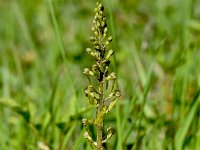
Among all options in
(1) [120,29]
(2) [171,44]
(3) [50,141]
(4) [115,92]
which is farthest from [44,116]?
(1) [120,29]

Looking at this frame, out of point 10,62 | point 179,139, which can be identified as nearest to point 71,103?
point 179,139

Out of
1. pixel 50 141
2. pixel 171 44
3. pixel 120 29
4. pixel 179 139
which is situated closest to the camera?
pixel 179 139

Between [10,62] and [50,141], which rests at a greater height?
[10,62]

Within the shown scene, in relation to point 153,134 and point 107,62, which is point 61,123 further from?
point 107,62

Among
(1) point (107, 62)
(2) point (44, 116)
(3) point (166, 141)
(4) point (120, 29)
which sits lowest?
(3) point (166, 141)

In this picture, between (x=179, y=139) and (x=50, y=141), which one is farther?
(x=50, y=141)

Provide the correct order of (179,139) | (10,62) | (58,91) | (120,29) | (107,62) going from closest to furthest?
1. (107,62)
2. (179,139)
3. (58,91)
4. (10,62)
5. (120,29)

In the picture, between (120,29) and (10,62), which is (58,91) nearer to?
(10,62)
